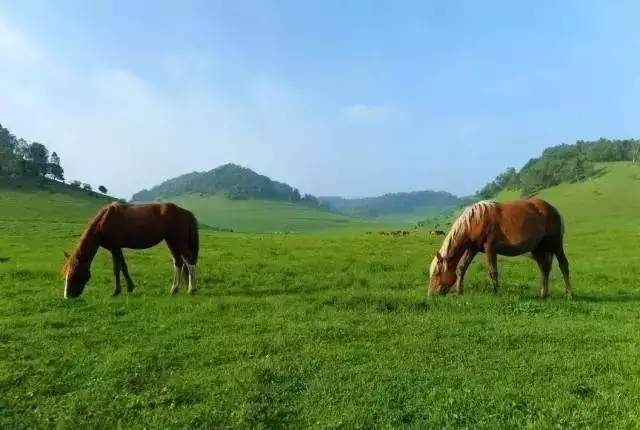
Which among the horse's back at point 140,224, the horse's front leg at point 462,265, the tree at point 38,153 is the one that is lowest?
the horse's front leg at point 462,265

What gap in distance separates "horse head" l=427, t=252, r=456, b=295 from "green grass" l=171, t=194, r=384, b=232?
116 meters

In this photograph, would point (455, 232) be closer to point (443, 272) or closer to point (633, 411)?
point (443, 272)

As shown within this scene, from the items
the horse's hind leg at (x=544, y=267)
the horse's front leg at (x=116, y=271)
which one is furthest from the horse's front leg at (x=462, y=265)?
the horse's front leg at (x=116, y=271)

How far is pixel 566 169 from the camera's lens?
11569cm

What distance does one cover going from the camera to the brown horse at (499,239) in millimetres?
13164

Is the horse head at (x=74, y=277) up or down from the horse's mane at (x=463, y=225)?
down

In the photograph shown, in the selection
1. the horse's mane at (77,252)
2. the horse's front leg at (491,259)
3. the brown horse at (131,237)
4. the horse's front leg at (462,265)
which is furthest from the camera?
the brown horse at (131,237)

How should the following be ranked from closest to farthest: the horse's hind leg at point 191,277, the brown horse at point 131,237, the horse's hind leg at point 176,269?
1. the brown horse at point 131,237
2. the horse's hind leg at point 191,277
3. the horse's hind leg at point 176,269

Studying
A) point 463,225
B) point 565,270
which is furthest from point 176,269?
point 565,270

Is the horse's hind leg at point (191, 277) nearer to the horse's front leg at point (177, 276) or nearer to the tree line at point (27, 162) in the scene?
the horse's front leg at point (177, 276)

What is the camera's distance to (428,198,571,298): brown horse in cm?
1316

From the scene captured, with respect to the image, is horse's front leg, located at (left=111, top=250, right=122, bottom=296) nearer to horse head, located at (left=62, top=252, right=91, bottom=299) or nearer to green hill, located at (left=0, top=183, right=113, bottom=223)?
horse head, located at (left=62, top=252, right=91, bottom=299)

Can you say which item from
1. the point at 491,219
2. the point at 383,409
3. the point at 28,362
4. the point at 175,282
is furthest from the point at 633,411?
the point at 175,282

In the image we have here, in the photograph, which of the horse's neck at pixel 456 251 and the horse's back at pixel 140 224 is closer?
the horse's neck at pixel 456 251
